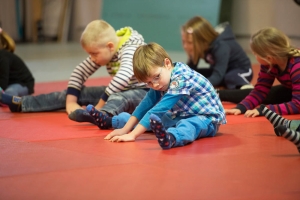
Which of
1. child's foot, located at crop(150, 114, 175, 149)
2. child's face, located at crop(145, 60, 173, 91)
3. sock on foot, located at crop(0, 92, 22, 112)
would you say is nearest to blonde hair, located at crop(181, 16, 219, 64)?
sock on foot, located at crop(0, 92, 22, 112)

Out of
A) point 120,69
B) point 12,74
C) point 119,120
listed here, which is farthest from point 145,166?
point 12,74

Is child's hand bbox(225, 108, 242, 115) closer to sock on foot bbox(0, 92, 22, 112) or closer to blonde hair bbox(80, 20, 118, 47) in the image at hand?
blonde hair bbox(80, 20, 118, 47)

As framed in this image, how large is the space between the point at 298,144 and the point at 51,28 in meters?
8.38

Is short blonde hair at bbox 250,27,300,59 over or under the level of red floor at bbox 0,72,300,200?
over

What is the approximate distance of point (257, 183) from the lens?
1.96 meters

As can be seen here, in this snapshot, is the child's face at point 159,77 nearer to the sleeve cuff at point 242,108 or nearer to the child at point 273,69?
the child at point 273,69

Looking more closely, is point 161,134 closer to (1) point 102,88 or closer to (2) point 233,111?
(2) point 233,111

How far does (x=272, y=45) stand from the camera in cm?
314

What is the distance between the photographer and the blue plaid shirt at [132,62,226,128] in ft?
8.35

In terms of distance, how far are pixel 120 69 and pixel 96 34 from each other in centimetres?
25

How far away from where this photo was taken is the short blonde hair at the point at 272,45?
124 inches

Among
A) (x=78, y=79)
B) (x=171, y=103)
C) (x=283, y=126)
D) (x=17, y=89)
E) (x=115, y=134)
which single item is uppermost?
(x=283, y=126)

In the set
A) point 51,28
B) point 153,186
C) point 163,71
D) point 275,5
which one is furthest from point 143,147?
point 51,28

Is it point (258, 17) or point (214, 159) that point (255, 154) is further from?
point (258, 17)
